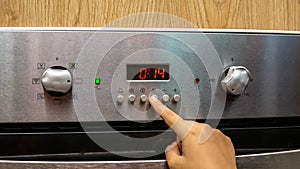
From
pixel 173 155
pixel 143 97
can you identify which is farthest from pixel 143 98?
pixel 173 155

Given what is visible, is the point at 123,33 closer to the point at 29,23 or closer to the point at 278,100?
the point at 29,23

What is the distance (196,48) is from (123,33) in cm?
13

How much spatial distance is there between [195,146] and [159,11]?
251 mm

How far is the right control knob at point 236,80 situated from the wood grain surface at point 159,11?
4.0 inches

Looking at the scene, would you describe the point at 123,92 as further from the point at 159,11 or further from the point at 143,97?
the point at 159,11

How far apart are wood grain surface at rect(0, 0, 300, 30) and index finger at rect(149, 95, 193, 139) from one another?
158mm

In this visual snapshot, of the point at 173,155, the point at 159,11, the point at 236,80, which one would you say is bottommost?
the point at 173,155

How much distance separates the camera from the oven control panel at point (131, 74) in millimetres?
603

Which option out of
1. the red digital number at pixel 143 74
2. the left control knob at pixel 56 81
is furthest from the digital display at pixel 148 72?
the left control knob at pixel 56 81

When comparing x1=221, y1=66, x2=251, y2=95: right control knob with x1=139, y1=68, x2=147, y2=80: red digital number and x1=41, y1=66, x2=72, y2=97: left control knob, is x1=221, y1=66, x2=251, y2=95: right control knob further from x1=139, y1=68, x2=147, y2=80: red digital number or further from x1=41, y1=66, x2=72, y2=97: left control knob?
x1=41, y1=66, x2=72, y2=97: left control knob

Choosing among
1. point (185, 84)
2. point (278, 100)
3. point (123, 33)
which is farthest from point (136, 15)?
→ point (278, 100)

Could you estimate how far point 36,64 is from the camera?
603 millimetres

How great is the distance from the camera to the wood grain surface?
0.63m

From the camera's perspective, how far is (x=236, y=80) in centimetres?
62
